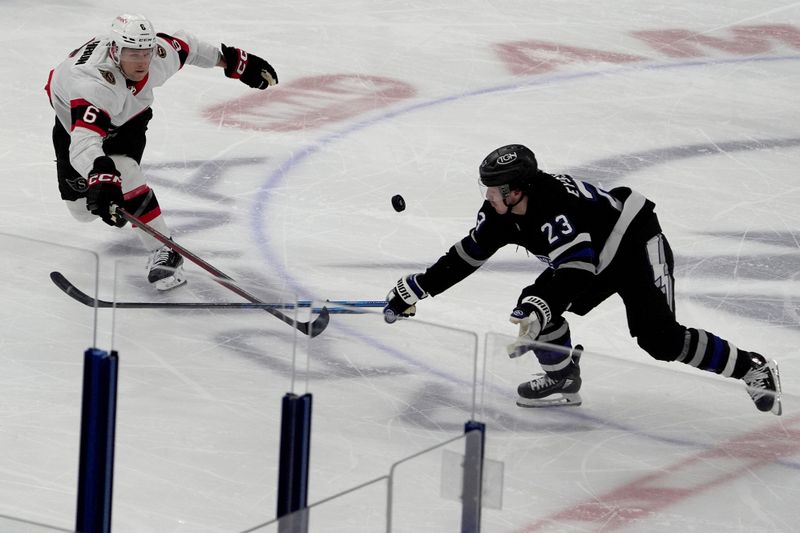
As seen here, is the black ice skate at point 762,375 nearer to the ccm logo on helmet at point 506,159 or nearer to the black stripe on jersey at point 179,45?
the ccm logo on helmet at point 506,159

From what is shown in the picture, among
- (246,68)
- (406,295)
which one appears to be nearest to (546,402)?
(406,295)

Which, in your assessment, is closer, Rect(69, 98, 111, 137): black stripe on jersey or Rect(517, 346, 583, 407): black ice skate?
Rect(517, 346, 583, 407): black ice skate

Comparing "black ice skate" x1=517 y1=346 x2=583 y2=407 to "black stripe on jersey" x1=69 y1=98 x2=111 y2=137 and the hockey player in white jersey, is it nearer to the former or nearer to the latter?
the hockey player in white jersey

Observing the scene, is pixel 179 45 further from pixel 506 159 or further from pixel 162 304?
pixel 162 304

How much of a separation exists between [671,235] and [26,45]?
11.3 ft

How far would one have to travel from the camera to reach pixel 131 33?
4379mm

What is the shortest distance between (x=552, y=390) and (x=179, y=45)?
110 inches

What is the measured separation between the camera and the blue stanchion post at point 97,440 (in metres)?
2.66

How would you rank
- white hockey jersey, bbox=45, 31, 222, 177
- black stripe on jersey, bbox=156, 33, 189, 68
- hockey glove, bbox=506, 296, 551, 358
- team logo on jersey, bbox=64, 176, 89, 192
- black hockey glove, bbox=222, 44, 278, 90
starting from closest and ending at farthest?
hockey glove, bbox=506, 296, 551, 358
white hockey jersey, bbox=45, 31, 222, 177
team logo on jersey, bbox=64, 176, 89, 192
black stripe on jersey, bbox=156, 33, 189, 68
black hockey glove, bbox=222, 44, 278, 90

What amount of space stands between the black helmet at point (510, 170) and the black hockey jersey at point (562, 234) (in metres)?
0.05

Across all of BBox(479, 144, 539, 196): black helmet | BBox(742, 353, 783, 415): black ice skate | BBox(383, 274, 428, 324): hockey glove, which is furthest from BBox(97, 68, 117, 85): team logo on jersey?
BBox(742, 353, 783, 415): black ice skate

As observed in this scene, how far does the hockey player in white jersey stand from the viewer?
4.37 metres

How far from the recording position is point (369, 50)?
23.3ft

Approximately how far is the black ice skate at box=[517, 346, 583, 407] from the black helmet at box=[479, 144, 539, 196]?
113 centimetres
